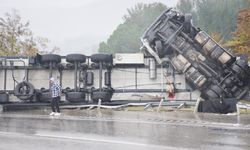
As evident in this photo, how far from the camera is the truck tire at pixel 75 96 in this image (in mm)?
16891

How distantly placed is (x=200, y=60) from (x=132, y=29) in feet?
143

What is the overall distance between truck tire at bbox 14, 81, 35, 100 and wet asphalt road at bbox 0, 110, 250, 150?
13.4 feet

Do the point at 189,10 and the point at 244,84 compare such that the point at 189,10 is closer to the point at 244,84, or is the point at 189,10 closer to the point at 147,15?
the point at 147,15

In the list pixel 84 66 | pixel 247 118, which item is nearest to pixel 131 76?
pixel 84 66

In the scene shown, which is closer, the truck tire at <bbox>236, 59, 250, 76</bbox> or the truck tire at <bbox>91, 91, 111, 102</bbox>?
the truck tire at <bbox>236, 59, 250, 76</bbox>

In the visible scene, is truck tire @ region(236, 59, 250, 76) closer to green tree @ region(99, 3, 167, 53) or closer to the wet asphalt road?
the wet asphalt road

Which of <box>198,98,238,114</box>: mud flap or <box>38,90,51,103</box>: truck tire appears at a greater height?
<box>38,90,51,103</box>: truck tire

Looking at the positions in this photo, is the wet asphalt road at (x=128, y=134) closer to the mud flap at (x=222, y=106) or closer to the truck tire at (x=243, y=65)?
the mud flap at (x=222, y=106)

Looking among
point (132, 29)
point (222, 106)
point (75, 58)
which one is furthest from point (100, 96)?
point (132, 29)

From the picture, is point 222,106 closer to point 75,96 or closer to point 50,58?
point 75,96

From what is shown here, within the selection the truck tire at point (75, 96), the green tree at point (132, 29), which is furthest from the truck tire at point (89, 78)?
the green tree at point (132, 29)

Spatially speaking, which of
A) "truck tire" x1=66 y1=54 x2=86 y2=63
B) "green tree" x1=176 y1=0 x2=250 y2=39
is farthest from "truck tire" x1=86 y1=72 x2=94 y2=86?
"green tree" x1=176 y1=0 x2=250 y2=39

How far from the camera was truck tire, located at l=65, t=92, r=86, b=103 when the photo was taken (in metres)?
16.9

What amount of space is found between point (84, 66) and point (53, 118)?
4.26 m
